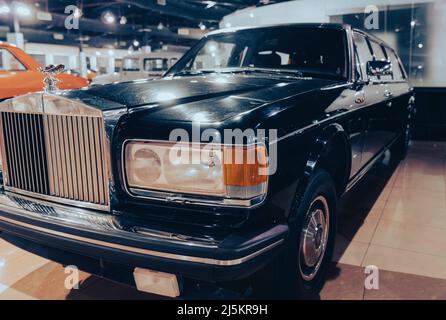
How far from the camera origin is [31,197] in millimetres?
2043

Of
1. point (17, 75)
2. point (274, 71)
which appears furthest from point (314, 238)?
point (17, 75)

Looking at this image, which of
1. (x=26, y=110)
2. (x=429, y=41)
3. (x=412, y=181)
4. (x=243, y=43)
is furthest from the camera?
(x=429, y=41)

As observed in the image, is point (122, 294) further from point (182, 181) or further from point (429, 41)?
point (429, 41)

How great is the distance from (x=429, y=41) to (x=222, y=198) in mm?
9679

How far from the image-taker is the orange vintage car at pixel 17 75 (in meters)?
6.59

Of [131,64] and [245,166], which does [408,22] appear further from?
[245,166]

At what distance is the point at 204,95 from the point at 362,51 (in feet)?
5.59

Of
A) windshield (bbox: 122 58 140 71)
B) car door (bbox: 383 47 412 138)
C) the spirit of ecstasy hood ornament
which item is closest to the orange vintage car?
windshield (bbox: 122 58 140 71)

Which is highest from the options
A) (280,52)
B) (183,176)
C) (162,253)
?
(280,52)

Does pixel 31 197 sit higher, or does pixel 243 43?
pixel 243 43

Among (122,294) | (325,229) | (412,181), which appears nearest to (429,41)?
(412,181)

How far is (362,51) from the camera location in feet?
10.2

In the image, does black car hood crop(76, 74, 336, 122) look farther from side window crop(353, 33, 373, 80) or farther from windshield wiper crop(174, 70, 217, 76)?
side window crop(353, 33, 373, 80)

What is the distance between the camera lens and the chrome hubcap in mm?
1984
